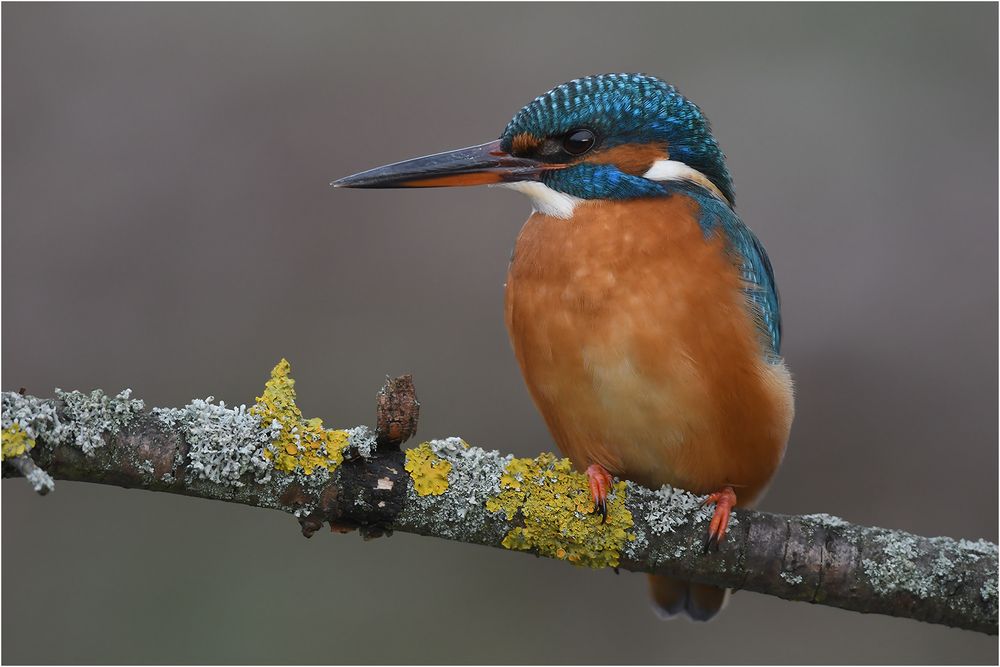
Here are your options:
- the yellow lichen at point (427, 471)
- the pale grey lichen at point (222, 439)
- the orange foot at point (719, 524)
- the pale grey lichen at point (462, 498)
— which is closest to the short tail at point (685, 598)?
the orange foot at point (719, 524)

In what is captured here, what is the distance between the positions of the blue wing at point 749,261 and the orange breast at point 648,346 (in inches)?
1.5

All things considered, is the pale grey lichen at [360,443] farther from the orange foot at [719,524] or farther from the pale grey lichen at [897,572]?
the pale grey lichen at [897,572]

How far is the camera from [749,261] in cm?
281

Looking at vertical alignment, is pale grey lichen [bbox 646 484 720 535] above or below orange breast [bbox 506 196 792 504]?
below

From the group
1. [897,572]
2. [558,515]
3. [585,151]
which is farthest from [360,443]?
[897,572]

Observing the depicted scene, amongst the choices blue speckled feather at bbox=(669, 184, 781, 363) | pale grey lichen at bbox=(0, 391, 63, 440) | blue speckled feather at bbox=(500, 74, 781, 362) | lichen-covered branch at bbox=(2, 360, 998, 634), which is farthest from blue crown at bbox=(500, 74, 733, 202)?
pale grey lichen at bbox=(0, 391, 63, 440)

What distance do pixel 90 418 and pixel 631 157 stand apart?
5.16ft

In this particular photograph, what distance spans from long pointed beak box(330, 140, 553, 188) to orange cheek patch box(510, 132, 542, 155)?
0.02 m

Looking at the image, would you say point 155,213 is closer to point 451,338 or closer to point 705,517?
point 451,338

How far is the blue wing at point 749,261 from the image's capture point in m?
2.79

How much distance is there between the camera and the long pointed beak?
115 inches

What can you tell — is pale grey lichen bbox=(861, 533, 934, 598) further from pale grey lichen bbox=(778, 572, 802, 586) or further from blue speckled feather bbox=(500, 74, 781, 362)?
blue speckled feather bbox=(500, 74, 781, 362)

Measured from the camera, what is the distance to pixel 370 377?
4.49 meters

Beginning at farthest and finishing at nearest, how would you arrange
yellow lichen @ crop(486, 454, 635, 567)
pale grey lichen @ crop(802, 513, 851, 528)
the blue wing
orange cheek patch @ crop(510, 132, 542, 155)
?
orange cheek patch @ crop(510, 132, 542, 155)
the blue wing
pale grey lichen @ crop(802, 513, 851, 528)
yellow lichen @ crop(486, 454, 635, 567)
